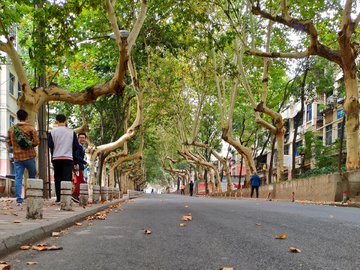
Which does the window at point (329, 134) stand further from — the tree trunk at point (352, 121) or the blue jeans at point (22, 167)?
the blue jeans at point (22, 167)

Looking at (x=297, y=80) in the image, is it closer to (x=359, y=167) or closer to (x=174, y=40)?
(x=174, y=40)

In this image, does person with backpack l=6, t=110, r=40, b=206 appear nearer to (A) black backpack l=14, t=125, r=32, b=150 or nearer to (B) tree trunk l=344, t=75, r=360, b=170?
(A) black backpack l=14, t=125, r=32, b=150

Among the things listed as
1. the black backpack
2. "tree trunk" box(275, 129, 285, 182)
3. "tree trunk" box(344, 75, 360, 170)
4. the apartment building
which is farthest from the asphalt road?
the apartment building

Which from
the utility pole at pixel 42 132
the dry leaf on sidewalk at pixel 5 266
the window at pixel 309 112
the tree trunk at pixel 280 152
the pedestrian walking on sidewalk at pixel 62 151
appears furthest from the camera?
the window at pixel 309 112

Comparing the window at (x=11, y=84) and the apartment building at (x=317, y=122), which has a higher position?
the window at (x=11, y=84)

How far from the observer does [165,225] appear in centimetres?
634

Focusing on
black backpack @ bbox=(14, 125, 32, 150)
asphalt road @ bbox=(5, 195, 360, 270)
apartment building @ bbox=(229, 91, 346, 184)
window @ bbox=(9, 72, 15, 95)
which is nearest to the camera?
asphalt road @ bbox=(5, 195, 360, 270)

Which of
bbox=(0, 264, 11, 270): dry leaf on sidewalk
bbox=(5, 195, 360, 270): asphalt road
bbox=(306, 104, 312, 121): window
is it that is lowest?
bbox=(5, 195, 360, 270): asphalt road

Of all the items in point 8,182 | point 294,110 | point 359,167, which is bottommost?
point 8,182

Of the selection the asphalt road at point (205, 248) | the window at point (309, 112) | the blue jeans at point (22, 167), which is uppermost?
the window at point (309, 112)

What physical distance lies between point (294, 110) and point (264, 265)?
38.3 m

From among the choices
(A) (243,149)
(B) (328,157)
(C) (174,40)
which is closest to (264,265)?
(C) (174,40)

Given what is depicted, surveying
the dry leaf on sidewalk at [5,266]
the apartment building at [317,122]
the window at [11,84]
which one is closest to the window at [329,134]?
the apartment building at [317,122]

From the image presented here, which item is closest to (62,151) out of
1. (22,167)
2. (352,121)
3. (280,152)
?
(22,167)
